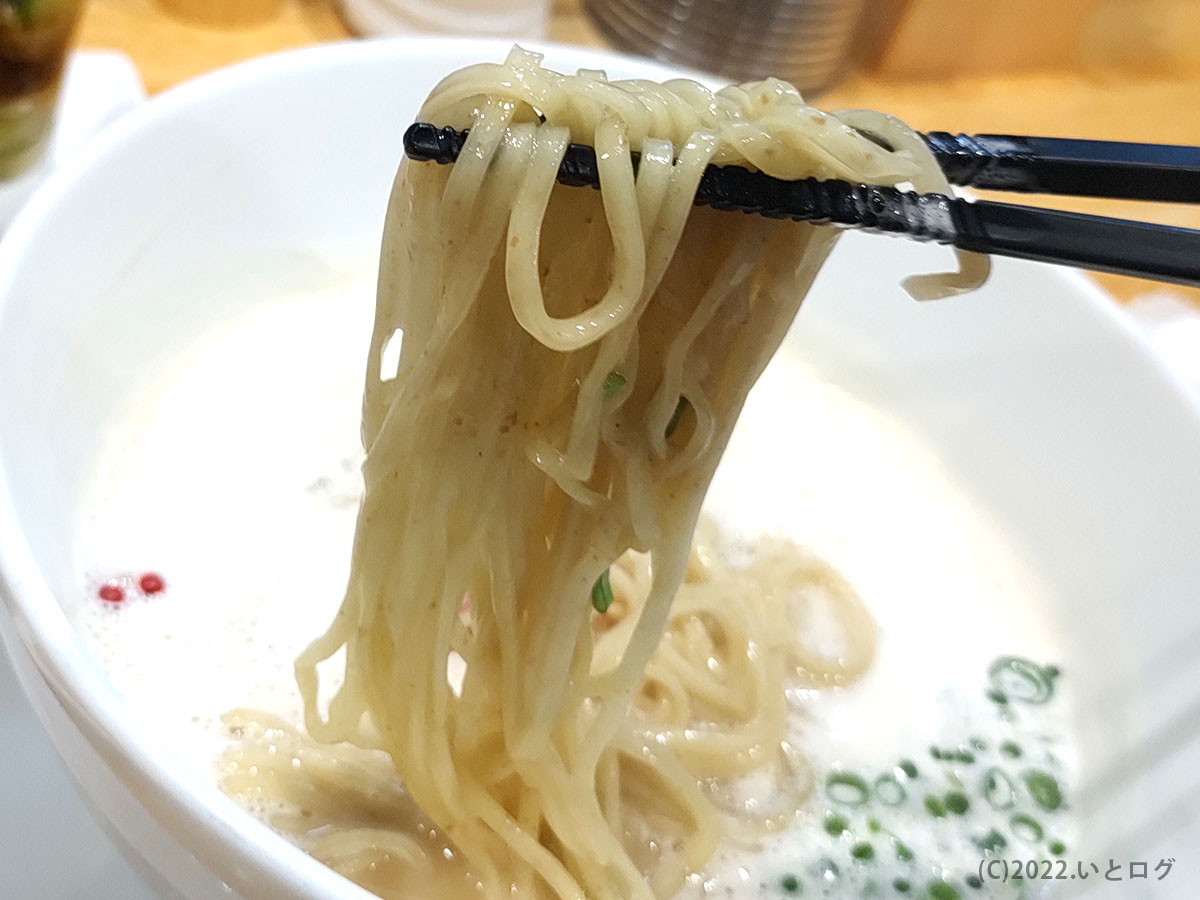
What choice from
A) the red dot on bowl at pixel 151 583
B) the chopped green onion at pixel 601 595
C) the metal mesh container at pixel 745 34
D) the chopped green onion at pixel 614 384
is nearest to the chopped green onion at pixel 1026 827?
the chopped green onion at pixel 601 595

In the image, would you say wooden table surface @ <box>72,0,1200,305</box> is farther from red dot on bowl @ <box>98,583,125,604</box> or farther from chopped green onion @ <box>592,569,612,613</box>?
chopped green onion @ <box>592,569,612,613</box>

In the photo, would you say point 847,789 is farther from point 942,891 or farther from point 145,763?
point 145,763

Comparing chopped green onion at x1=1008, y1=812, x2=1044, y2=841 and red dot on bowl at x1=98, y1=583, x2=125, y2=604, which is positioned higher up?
chopped green onion at x1=1008, y1=812, x2=1044, y2=841

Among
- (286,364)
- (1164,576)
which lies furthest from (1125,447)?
(286,364)

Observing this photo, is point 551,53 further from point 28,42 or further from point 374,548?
point 374,548

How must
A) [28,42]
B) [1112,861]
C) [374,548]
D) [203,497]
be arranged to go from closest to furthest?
1. [374,548]
2. [1112,861]
3. [203,497]
4. [28,42]

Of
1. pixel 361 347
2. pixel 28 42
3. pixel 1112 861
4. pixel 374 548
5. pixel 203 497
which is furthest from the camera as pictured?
pixel 361 347

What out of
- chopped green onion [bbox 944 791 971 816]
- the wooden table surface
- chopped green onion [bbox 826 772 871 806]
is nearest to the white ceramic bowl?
chopped green onion [bbox 944 791 971 816]
